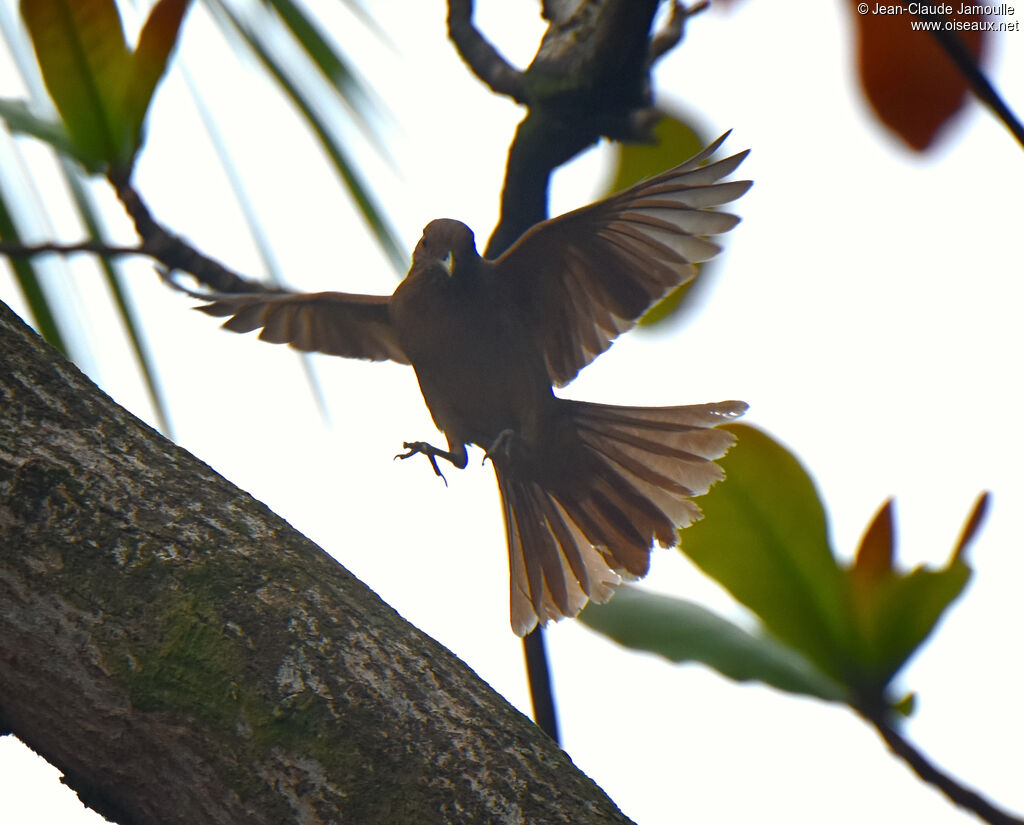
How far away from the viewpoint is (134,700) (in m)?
1.15

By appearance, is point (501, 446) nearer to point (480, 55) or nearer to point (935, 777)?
point (480, 55)

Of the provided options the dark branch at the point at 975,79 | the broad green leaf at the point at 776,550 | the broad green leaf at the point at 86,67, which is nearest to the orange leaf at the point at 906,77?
the dark branch at the point at 975,79

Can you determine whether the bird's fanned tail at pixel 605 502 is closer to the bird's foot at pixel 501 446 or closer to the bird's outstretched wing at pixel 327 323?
the bird's foot at pixel 501 446

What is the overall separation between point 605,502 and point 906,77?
1200 mm

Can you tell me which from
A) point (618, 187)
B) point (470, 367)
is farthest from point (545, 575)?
point (618, 187)

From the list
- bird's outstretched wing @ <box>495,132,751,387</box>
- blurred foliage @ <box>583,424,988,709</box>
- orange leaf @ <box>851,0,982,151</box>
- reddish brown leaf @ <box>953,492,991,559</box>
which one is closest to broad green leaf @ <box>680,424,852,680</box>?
blurred foliage @ <box>583,424,988,709</box>

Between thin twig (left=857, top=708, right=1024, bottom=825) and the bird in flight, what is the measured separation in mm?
561

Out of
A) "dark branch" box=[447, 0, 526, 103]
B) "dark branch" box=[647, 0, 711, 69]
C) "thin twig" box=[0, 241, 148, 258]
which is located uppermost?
"dark branch" box=[647, 0, 711, 69]

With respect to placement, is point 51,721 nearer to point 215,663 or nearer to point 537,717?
point 215,663

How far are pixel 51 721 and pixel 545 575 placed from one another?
1166 millimetres

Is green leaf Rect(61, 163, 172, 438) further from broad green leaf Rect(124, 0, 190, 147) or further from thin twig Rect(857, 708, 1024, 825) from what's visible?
thin twig Rect(857, 708, 1024, 825)

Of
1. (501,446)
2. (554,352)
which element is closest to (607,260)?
(554,352)

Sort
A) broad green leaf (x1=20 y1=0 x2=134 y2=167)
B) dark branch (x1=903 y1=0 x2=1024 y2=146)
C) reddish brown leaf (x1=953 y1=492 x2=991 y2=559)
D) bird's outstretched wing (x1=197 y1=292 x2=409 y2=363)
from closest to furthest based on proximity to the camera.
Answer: dark branch (x1=903 y1=0 x2=1024 y2=146), reddish brown leaf (x1=953 y1=492 x2=991 y2=559), broad green leaf (x1=20 y1=0 x2=134 y2=167), bird's outstretched wing (x1=197 y1=292 x2=409 y2=363)

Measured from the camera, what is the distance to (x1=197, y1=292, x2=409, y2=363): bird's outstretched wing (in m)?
2.10
